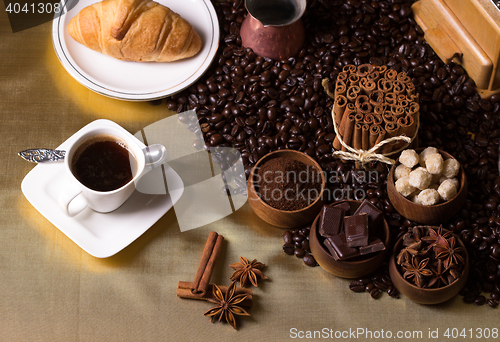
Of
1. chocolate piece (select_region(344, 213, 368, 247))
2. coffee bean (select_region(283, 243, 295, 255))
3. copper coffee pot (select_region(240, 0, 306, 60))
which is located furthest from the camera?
copper coffee pot (select_region(240, 0, 306, 60))

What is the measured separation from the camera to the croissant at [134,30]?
1.67m

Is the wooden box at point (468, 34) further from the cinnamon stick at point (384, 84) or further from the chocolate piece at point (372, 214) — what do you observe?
the chocolate piece at point (372, 214)

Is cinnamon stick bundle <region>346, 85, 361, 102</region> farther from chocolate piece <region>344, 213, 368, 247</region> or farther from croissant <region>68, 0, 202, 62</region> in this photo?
croissant <region>68, 0, 202, 62</region>

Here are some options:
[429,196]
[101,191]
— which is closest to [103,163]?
[101,191]

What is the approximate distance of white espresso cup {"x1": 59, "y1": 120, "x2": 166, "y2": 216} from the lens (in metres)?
1.39

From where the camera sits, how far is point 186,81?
1722 millimetres

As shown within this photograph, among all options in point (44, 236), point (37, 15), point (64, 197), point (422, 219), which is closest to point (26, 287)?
point (44, 236)

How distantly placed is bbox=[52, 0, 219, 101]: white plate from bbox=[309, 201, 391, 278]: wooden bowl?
73cm

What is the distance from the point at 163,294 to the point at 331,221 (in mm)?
599

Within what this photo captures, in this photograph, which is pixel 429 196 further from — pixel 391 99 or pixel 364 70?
pixel 364 70

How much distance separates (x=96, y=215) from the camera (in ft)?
5.02

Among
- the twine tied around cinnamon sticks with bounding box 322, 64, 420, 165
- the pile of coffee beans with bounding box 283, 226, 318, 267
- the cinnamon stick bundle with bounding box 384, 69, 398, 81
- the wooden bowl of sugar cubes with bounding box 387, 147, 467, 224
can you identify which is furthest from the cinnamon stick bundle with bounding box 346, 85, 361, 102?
the pile of coffee beans with bounding box 283, 226, 318, 267

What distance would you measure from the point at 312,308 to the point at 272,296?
13 centimetres

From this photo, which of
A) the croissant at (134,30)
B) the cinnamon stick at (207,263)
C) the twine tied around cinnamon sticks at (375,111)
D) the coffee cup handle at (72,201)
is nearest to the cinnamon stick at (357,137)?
the twine tied around cinnamon sticks at (375,111)
